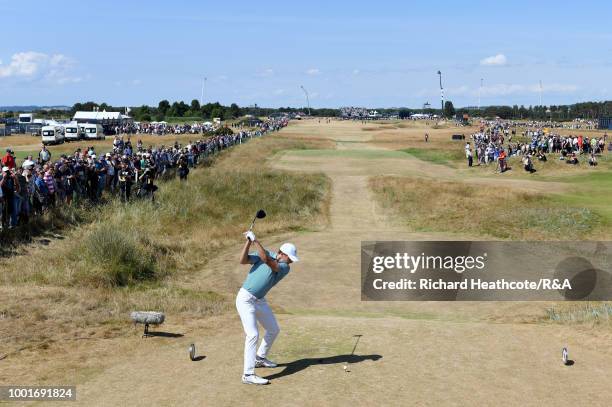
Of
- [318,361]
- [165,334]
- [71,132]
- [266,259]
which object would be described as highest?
[71,132]

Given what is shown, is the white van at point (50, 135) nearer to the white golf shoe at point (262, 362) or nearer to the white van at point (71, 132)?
the white van at point (71, 132)

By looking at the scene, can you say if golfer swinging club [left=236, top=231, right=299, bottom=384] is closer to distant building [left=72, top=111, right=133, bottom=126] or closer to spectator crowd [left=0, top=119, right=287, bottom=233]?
spectator crowd [left=0, top=119, right=287, bottom=233]

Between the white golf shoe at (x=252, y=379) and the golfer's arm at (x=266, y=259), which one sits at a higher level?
the golfer's arm at (x=266, y=259)

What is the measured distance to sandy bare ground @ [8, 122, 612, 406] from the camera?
10.3 metres

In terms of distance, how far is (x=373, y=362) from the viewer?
11734mm

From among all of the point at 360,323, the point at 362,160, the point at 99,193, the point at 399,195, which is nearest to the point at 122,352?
the point at 360,323

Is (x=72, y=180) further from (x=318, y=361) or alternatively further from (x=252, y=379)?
(x=252, y=379)

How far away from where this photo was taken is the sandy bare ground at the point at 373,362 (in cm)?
1026

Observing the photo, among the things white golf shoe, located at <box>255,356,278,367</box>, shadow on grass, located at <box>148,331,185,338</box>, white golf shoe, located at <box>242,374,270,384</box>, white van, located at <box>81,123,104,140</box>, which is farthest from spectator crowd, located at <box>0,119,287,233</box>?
white van, located at <box>81,123,104,140</box>

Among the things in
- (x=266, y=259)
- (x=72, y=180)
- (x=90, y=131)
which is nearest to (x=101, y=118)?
(x=90, y=131)

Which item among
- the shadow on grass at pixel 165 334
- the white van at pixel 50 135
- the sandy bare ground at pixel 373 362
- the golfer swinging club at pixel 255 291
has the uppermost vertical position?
the white van at pixel 50 135

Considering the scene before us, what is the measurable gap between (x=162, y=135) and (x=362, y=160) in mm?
44620

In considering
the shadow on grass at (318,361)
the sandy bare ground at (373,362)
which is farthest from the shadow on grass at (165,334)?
the shadow on grass at (318,361)

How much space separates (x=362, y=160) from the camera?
57.4m
